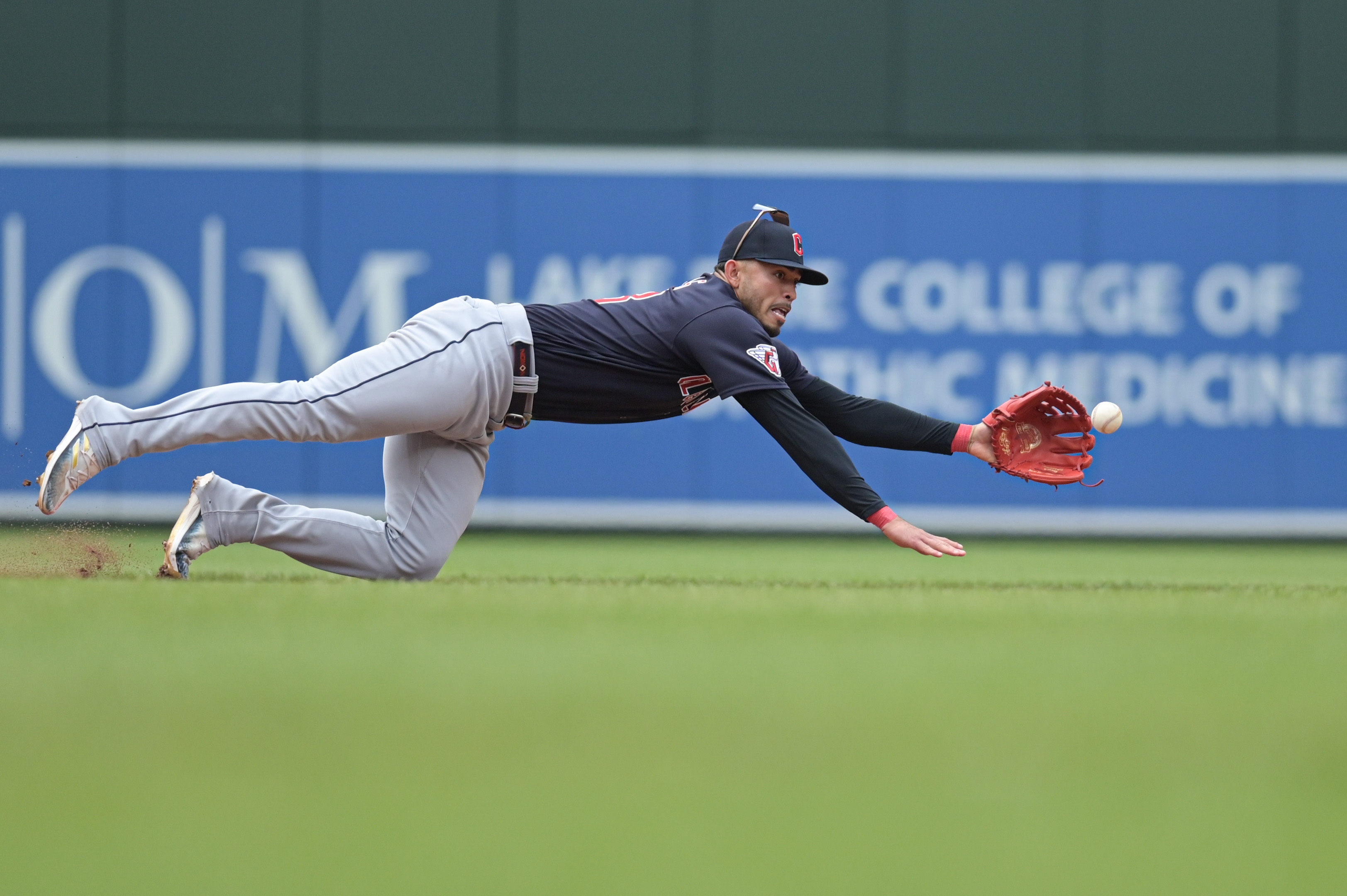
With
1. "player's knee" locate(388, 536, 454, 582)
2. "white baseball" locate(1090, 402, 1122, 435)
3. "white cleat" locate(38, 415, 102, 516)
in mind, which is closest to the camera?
"white cleat" locate(38, 415, 102, 516)

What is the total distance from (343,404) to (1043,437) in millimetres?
2298

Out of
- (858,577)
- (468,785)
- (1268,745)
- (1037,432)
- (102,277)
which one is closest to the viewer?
(468,785)

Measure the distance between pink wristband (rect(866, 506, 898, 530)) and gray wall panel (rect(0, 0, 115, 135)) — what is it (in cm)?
647

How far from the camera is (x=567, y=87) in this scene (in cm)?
811

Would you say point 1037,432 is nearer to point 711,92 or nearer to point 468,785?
point 468,785

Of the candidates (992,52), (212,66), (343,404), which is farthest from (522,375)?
(992,52)

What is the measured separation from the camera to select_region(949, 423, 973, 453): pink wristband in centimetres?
420

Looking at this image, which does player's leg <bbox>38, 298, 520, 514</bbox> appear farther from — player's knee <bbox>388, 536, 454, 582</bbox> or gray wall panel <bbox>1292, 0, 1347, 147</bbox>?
gray wall panel <bbox>1292, 0, 1347, 147</bbox>

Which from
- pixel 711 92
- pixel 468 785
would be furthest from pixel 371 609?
pixel 711 92

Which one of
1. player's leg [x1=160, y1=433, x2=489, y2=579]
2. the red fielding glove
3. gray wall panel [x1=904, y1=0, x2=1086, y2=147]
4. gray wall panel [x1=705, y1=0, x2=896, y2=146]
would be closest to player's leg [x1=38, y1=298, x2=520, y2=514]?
player's leg [x1=160, y1=433, x2=489, y2=579]

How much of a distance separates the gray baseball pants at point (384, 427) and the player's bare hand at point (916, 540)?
3.76 ft

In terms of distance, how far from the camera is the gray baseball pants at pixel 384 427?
3.58m

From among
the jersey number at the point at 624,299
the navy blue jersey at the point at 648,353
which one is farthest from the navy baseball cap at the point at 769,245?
the jersey number at the point at 624,299

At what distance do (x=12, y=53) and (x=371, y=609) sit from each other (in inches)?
256
